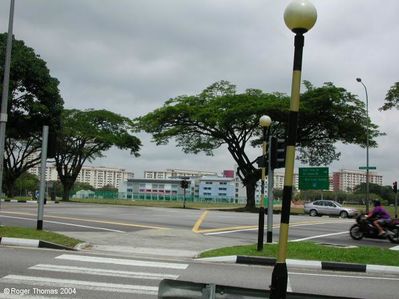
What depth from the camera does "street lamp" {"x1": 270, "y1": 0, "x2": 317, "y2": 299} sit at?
14.1 ft

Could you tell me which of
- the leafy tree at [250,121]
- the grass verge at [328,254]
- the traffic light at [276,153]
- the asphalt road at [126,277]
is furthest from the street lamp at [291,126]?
the leafy tree at [250,121]

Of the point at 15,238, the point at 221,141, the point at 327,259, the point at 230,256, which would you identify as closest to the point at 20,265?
the point at 15,238

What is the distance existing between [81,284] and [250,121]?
38251 millimetres

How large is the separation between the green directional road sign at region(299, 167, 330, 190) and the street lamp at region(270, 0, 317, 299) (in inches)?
1617

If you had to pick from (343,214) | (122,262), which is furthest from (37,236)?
(343,214)

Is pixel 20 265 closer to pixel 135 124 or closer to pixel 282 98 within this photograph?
pixel 282 98

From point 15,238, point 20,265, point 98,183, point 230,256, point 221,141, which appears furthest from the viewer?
point 98,183

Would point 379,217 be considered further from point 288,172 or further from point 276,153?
point 288,172

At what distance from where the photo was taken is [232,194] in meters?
131

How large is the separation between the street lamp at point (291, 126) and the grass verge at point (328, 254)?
25.9 ft

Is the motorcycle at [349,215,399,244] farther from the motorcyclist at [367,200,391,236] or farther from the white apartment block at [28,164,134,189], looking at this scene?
the white apartment block at [28,164,134,189]

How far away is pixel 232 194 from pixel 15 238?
391 ft

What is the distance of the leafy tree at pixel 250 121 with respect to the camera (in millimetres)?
43344

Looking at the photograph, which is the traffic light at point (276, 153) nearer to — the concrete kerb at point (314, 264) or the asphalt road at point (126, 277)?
the concrete kerb at point (314, 264)
